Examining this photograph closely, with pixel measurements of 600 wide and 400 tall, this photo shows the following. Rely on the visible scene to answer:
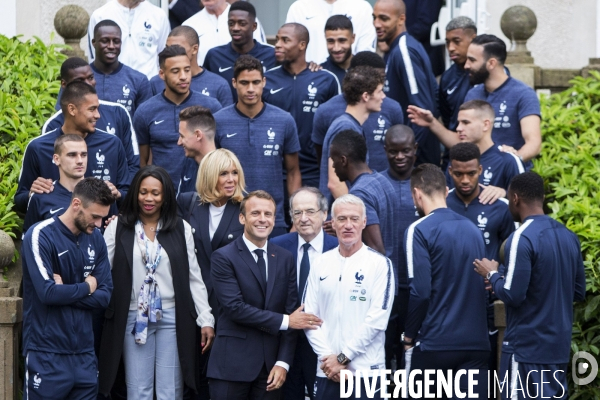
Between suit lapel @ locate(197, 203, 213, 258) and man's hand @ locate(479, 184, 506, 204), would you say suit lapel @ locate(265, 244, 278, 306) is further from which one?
man's hand @ locate(479, 184, 506, 204)

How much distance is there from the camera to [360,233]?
27.1 feet

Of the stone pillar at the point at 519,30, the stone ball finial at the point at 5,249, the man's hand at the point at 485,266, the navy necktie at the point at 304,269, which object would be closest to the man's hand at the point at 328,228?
the navy necktie at the point at 304,269

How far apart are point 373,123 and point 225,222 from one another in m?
1.71

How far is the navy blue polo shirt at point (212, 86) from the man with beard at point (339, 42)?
3.48 ft

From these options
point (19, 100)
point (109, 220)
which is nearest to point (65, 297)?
point (109, 220)

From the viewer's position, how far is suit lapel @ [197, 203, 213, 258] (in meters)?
8.99

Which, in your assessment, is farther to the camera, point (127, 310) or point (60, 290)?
point (127, 310)

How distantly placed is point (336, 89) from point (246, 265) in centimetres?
291

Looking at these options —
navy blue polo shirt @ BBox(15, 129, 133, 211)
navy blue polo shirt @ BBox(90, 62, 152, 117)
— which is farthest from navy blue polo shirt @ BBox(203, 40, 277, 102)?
navy blue polo shirt @ BBox(15, 129, 133, 211)

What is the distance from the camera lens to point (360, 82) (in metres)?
9.72

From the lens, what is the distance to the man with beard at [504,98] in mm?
10328

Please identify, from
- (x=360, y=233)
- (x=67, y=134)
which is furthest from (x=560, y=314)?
(x=67, y=134)

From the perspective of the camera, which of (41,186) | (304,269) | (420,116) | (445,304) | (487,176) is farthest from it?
(420,116)

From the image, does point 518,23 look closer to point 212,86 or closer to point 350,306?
point 212,86
